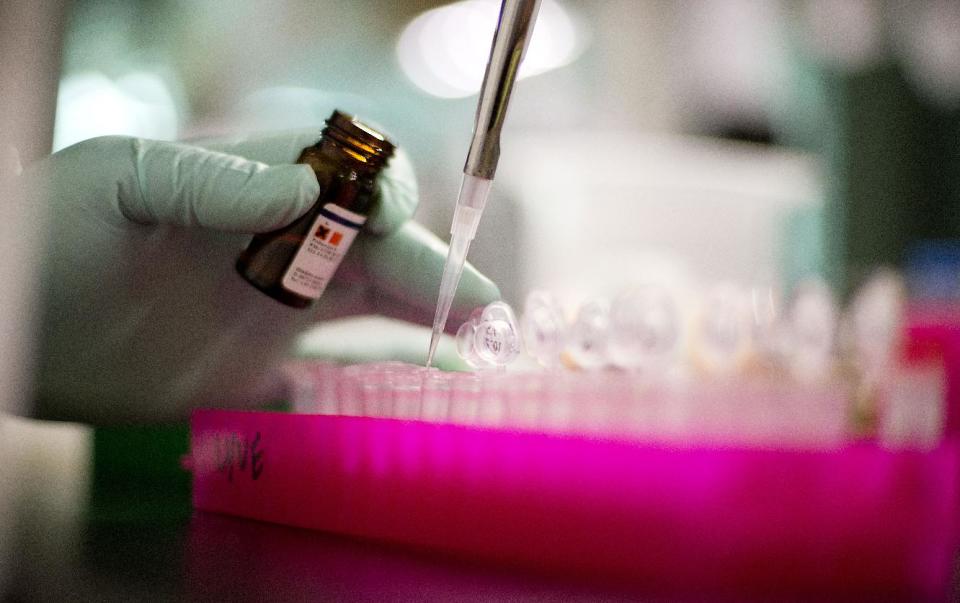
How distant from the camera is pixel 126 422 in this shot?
109 cm

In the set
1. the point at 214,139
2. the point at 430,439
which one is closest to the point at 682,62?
the point at 214,139

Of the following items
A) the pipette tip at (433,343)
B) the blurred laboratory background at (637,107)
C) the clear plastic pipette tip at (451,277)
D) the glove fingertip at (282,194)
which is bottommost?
the pipette tip at (433,343)

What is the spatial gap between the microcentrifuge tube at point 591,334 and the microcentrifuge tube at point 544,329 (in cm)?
2

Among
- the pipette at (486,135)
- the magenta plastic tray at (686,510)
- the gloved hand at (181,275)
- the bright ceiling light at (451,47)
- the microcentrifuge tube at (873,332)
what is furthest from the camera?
the bright ceiling light at (451,47)

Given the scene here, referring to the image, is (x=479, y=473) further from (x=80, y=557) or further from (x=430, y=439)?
(x=80, y=557)

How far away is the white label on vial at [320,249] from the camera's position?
80 centimetres

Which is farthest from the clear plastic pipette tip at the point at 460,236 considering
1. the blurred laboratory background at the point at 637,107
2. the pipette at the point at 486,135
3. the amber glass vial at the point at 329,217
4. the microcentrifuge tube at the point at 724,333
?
the blurred laboratory background at the point at 637,107

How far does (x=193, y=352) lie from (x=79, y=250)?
0.63 feet

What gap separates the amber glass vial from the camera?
2.64 ft

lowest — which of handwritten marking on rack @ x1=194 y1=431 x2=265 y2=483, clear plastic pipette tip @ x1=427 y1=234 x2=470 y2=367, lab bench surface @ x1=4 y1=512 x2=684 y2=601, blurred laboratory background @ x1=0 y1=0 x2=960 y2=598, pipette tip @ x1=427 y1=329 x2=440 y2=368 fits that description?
lab bench surface @ x1=4 y1=512 x2=684 y2=601

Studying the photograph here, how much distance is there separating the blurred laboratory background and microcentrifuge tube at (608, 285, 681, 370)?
194 cm

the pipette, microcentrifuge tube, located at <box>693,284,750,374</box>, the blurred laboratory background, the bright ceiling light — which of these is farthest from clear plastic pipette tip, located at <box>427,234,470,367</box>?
the bright ceiling light

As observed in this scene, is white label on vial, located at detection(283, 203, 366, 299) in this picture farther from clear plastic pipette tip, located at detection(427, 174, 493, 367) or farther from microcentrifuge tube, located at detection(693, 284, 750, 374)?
microcentrifuge tube, located at detection(693, 284, 750, 374)

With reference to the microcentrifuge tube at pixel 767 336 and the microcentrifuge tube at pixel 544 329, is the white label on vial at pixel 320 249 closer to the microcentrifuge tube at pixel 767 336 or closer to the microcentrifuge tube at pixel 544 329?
the microcentrifuge tube at pixel 544 329
